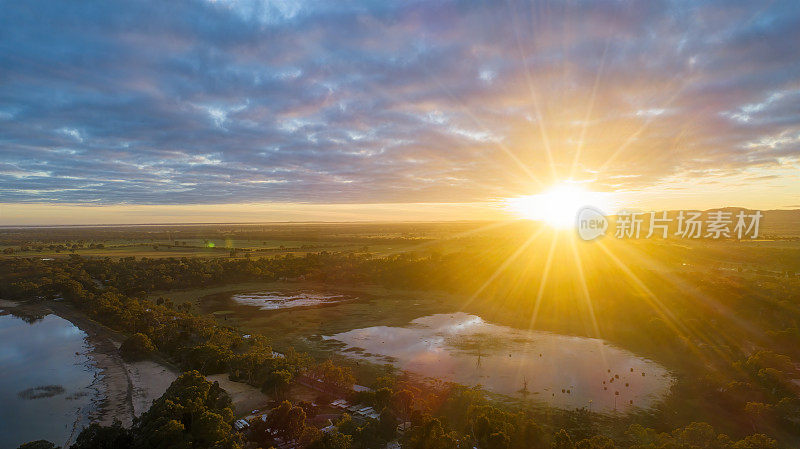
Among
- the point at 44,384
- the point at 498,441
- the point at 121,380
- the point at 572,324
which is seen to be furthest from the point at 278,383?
the point at 572,324

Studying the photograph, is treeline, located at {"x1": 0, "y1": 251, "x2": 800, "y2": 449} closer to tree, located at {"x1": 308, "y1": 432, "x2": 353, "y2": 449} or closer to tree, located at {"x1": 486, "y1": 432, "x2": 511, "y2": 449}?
tree, located at {"x1": 486, "y1": 432, "x2": 511, "y2": 449}

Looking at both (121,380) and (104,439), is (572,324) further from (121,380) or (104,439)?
(121,380)

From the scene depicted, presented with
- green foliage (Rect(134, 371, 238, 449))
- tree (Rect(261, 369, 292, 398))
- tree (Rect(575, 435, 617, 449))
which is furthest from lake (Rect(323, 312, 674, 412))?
green foliage (Rect(134, 371, 238, 449))

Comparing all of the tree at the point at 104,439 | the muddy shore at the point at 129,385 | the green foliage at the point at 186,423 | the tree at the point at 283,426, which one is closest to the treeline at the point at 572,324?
the muddy shore at the point at 129,385

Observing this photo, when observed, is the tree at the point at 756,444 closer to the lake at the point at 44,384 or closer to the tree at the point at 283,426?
the tree at the point at 283,426

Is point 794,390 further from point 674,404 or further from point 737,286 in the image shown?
point 737,286

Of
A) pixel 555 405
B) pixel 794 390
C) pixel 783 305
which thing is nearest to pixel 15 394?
pixel 555 405
